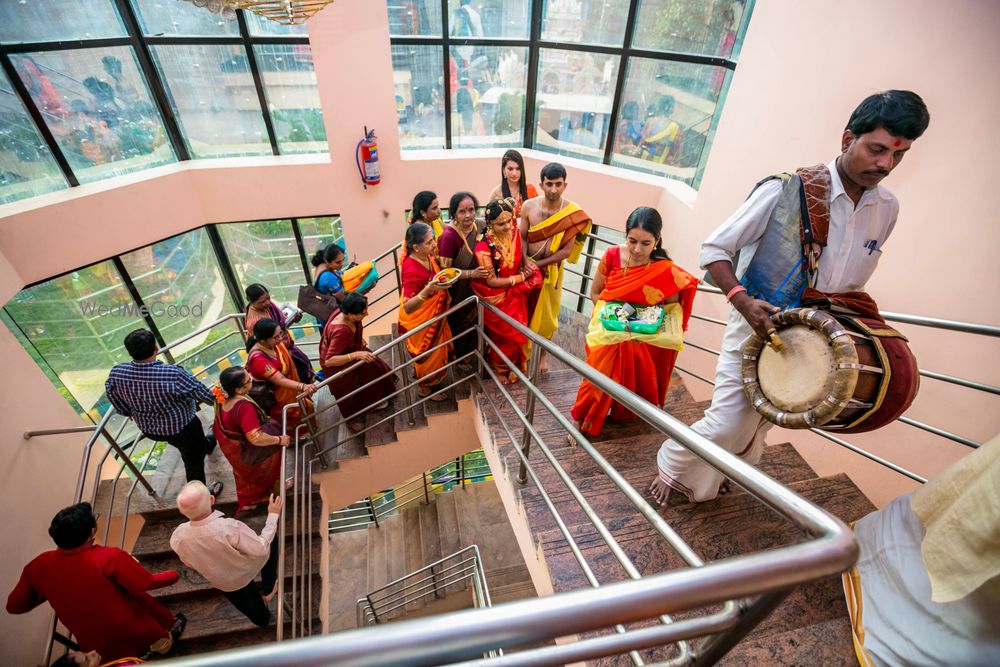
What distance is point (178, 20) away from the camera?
15.5ft

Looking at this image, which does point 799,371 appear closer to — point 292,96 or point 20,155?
point 292,96

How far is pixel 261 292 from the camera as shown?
323 centimetres

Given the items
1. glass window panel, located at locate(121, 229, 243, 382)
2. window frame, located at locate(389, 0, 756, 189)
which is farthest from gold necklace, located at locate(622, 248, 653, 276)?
glass window panel, located at locate(121, 229, 243, 382)

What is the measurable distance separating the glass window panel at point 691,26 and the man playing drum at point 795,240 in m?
3.73

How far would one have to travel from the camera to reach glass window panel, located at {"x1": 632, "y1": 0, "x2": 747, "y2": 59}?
14.7 ft

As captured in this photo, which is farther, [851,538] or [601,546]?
[601,546]

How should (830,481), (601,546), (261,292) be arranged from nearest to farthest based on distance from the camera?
(601,546)
(830,481)
(261,292)

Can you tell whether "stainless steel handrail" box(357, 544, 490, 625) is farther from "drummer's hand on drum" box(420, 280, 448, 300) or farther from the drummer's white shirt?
the drummer's white shirt

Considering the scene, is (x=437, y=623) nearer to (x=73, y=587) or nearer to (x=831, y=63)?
(x=73, y=587)

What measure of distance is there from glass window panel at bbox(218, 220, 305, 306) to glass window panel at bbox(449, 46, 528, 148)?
265 cm

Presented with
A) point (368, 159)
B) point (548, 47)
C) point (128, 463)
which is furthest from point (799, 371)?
point (548, 47)

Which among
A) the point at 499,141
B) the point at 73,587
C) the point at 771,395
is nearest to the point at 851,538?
the point at 771,395

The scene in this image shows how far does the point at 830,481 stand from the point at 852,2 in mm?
2990

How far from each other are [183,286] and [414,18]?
4.33m
